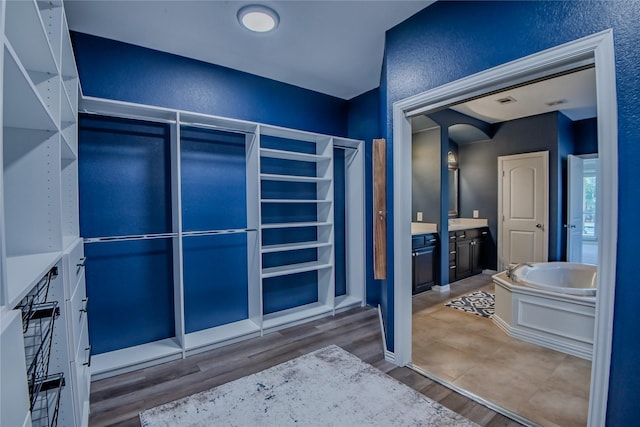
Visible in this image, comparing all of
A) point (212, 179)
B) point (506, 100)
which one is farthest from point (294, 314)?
point (506, 100)

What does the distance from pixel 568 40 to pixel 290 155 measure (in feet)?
7.73

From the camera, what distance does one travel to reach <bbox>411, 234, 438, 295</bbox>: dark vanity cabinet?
425cm

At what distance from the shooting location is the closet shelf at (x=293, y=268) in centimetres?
313

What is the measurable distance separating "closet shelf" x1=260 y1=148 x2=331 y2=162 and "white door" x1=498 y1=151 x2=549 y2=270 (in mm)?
3660

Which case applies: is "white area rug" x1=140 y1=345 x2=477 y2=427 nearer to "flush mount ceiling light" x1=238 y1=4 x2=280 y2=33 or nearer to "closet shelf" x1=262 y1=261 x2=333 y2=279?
"closet shelf" x1=262 y1=261 x2=333 y2=279

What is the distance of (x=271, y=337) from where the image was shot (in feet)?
9.93

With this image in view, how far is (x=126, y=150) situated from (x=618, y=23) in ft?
10.8

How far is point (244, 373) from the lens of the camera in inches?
93.5

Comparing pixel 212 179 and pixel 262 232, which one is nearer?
pixel 212 179

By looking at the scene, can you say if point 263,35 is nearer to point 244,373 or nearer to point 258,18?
point 258,18

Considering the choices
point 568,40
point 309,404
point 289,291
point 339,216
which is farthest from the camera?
point 339,216

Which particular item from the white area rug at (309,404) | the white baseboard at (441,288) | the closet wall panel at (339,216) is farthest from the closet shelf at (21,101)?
the white baseboard at (441,288)

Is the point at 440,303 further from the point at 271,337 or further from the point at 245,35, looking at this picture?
the point at 245,35

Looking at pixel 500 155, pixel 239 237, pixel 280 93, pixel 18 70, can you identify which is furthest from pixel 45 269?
pixel 500 155
